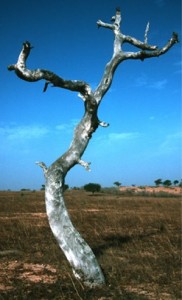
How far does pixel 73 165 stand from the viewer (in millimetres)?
7594

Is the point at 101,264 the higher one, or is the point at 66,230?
the point at 66,230

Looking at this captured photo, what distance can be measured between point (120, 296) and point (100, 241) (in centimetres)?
592

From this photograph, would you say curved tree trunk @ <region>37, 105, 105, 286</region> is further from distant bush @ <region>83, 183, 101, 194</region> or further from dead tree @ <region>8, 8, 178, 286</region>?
distant bush @ <region>83, 183, 101, 194</region>

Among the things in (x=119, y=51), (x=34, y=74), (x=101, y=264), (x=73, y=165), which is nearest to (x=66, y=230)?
(x=73, y=165)

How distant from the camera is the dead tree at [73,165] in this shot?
22.6 ft

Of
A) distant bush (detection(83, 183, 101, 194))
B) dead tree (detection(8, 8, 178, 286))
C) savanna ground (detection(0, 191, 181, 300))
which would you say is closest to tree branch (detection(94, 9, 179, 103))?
dead tree (detection(8, 8, 178, 286))

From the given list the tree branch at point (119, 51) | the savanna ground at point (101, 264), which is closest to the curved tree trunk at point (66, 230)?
the savanna ground at point (101, 264)

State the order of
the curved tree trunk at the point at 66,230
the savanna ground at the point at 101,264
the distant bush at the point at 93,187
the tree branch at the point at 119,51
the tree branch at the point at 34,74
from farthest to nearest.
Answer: the distant bush at the point at 93,187 < the tree branch at the point at 119,51 < the curved tree trunk at the point at 66,230 < the savanna ground at the point at 101,264 < the tree branch at the point at 34,74

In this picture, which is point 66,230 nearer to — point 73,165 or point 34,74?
point 73,165

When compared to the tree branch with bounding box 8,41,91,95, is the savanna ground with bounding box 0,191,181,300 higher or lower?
lower

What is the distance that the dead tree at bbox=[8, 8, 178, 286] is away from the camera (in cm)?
688

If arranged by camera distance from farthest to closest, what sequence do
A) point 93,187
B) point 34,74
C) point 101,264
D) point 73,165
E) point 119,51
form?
point 93,187, point 101,264, point 119,51, point 73,165, point 34,74

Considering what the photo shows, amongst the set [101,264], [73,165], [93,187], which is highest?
[93,187]

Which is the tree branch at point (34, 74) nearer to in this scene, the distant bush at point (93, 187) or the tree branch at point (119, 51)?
the tree branch at point (119, 51)
